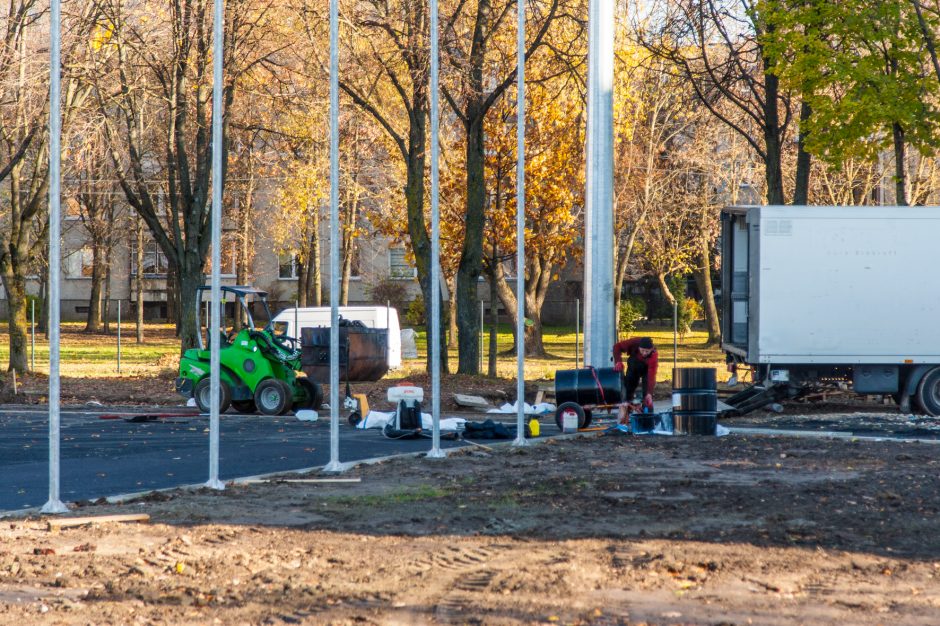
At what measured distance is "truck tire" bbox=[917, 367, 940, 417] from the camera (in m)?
21.2

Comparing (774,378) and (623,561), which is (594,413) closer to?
(774,378)

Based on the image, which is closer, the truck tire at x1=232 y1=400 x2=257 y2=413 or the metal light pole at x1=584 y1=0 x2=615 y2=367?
the metal light pole at x1=584 y1=0 x2=615 y2=367

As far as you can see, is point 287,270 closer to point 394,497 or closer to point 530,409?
point 530,409

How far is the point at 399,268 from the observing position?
2334 inches

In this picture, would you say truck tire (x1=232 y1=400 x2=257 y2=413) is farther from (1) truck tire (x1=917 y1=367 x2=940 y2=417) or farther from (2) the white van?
(1) truck tire (x1=917 y1=367 x2=940 y2=417)

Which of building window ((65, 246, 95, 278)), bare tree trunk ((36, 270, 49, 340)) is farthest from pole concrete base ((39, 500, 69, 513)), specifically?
building window ((65, 246, 95, 278))

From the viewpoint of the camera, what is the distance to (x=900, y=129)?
81.6 feet

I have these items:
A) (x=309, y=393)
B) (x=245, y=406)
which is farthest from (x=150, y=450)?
(x=245, y=406)

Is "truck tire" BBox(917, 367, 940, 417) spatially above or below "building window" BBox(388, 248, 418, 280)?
below

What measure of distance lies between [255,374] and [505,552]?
1352 cm

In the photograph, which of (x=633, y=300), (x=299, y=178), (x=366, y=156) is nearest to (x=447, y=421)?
(x=299, y=178)

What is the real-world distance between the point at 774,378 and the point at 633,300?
3881 cm

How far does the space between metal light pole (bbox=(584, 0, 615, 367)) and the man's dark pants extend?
4.54ft

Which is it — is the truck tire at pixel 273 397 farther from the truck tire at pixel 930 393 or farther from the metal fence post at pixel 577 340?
the truck tire at pixel 930 393
